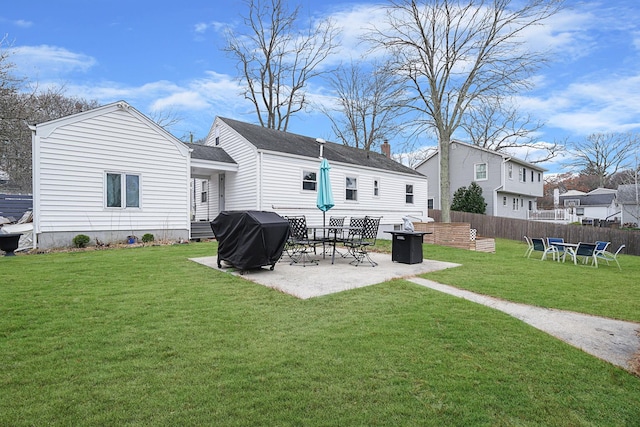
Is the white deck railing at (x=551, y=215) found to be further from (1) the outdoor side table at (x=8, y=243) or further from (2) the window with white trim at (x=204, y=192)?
(1) the outdoor side table at (x=8, y=243)

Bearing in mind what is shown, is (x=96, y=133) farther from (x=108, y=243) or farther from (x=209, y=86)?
(x=209, y=86)

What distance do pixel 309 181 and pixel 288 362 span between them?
13.1 metres

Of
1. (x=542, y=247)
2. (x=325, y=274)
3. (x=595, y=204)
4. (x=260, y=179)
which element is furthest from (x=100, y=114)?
(x=595, y=204)

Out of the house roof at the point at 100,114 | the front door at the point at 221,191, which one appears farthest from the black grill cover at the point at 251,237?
the front door at the point at 221,191

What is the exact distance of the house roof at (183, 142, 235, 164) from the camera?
1441cm

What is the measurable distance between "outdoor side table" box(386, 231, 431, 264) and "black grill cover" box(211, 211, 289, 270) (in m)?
3.23

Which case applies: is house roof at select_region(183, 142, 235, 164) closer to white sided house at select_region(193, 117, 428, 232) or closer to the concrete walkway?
white sided house at select_region(193, 117, 428, 232)

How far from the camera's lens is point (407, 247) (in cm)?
842

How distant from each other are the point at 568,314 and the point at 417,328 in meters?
2.55

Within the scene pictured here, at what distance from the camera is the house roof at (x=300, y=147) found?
49.5 feet

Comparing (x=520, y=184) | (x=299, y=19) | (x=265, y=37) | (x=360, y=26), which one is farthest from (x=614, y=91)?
(x=265, y=37)

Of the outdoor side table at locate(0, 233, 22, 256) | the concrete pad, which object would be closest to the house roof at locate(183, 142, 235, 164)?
the outdoor side table at locate(0, 233, 22, 256)

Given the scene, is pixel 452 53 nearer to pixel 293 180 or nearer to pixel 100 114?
pixel 293 180

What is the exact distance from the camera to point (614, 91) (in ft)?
66.4
